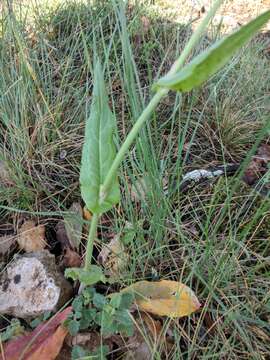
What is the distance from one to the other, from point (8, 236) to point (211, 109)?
25.5 inches

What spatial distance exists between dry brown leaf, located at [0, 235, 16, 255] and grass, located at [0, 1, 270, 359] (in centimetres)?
6

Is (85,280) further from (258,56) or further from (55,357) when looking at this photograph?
(258,56)

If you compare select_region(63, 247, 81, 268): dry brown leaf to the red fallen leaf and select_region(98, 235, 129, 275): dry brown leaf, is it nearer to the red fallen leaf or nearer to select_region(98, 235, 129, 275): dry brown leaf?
select_region(98, 235, 129, 275): dry brown leaf

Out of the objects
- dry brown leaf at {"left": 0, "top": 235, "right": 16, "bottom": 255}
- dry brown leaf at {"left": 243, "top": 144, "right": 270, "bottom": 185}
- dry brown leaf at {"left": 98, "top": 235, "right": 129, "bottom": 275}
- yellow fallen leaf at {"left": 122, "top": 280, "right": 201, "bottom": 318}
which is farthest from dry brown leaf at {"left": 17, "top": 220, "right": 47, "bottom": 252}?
dry brown leaf at {"left": 243, "top": 144, "right": 270, "bottom": 185}

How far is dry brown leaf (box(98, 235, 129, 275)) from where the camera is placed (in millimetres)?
879

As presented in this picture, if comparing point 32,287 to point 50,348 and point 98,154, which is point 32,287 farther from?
point 98,154

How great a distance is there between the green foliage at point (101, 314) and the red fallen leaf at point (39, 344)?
21mm

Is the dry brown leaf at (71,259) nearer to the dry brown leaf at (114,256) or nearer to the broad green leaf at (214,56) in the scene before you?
the dry brown leaf at (114,256)

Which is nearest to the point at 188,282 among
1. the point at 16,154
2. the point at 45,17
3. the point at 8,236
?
the point at 8,236

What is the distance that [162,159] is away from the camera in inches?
40.9

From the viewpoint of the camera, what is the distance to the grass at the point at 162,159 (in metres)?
0.81

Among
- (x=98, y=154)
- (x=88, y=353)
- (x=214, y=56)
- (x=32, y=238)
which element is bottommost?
(x=88, y=353)

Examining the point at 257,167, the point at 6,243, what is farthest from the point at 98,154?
the point at 257,167

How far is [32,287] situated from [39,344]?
141mm
